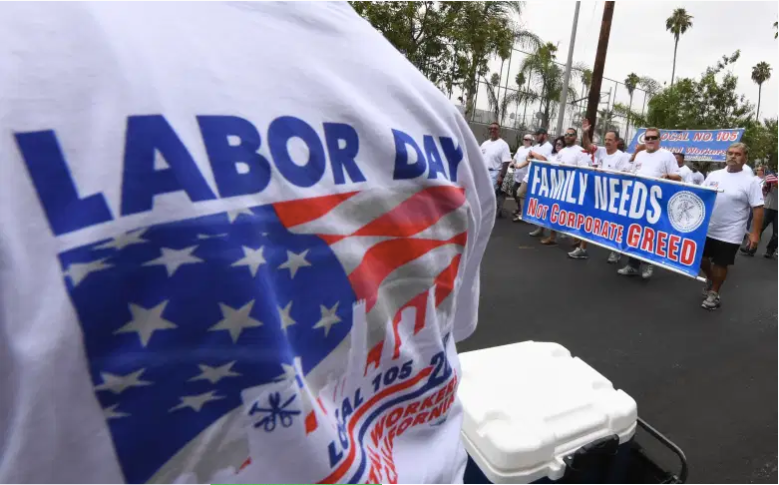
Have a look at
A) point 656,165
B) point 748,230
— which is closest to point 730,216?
point 656,165

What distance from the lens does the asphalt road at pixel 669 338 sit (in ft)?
8.87

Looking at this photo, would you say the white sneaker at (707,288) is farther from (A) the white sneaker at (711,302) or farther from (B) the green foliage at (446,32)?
(B) the green foliage at (446,32)

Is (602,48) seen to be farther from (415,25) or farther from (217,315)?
(217,315)

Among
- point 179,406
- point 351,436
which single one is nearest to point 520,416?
point 351,436

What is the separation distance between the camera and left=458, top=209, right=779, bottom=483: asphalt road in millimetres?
2705

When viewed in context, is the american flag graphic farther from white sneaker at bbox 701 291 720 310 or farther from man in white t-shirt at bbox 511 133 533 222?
man in white t-shirt at bbox 511 133 533 222

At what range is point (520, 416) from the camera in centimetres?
154

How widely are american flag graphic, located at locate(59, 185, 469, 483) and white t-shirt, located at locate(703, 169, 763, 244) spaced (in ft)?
16.6

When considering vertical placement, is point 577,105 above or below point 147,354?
above

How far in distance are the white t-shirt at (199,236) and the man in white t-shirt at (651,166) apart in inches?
212

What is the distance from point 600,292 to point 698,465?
8.52ft

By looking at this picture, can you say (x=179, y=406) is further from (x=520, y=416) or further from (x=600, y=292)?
(x=600, y=292)

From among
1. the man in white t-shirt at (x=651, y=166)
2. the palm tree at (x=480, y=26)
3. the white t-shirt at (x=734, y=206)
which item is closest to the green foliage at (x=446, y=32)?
the palm tree at (x=480, y=26)

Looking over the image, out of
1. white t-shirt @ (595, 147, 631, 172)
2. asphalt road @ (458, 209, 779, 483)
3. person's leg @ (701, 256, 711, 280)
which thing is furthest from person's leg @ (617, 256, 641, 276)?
white t-shirt @ (595, 147, 631, 172)
